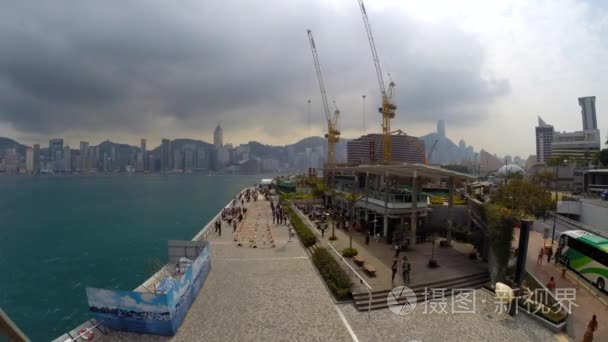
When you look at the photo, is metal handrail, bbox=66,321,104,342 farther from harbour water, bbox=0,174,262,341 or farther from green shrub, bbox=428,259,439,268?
green shrub, bbox=428,259,439,268

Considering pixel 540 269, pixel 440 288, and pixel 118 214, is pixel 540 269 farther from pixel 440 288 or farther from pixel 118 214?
pixel 118 214

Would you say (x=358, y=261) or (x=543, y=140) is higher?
(x=543, y=140)

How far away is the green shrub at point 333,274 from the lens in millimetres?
14984

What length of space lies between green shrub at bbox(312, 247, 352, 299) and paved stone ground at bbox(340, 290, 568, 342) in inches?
39.6

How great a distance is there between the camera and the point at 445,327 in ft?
40.4

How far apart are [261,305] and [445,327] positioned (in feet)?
25.4

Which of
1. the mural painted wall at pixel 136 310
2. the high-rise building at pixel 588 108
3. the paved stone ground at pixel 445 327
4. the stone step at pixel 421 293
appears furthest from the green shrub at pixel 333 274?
the high-rise building at pixel 588 108

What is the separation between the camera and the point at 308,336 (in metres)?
11.7

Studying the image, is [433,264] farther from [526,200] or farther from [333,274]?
[526,200]

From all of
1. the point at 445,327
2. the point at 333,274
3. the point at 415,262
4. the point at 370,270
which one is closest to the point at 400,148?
the point at 415,262

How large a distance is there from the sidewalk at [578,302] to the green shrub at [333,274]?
8685 mm

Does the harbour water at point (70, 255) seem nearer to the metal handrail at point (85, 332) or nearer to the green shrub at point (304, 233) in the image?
the metal handrail at point (85, 332)

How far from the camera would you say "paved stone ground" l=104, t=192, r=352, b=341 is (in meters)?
11.8

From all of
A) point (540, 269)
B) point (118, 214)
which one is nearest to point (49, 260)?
point (118, 214)
